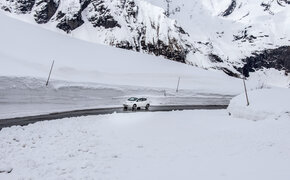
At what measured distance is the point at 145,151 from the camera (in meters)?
16.5

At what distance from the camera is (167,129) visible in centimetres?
2208

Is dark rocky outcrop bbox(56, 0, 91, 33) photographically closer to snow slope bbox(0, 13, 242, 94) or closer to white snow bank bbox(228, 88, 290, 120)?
snow slope bbox(0, 13, 242, 94)

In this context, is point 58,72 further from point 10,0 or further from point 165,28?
point 10,0

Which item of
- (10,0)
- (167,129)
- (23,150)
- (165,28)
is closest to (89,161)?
(23,150)

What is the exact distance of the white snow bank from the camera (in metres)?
24.2

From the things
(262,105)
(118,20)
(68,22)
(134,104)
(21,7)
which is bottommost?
(134,104)

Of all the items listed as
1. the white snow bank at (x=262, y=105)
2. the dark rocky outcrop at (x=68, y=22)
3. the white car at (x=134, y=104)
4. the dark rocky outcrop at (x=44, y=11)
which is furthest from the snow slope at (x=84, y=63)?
the dark rocky outcrop at (x=44, y=11)

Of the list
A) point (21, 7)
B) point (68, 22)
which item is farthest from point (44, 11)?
point (68, 22)

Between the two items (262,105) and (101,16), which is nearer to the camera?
(262,105)

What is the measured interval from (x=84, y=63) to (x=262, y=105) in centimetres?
4041

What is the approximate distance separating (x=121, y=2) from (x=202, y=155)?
16237cm

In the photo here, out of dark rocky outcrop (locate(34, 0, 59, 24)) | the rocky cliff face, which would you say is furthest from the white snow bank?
dark rocky outcrop (locate(34, 0, 59, 24))

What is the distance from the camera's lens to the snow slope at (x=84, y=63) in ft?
162

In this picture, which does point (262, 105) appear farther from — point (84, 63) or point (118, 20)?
point (118, 20)
